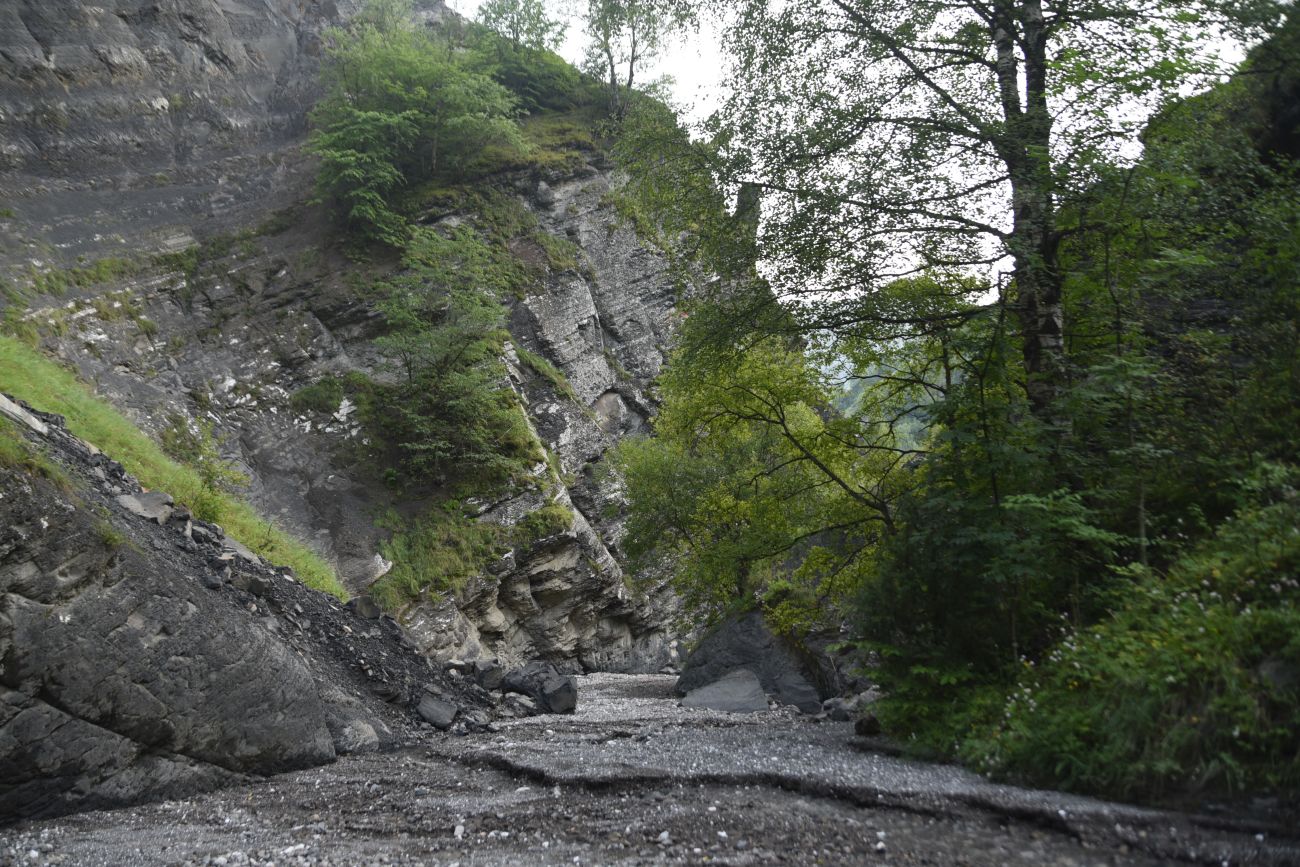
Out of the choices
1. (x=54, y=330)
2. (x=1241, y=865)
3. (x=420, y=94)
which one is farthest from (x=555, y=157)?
(x=1241, y=865)

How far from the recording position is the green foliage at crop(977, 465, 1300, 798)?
14.3 feet

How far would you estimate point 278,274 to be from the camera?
25141mm

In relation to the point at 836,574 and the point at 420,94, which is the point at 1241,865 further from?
the point at 420,94

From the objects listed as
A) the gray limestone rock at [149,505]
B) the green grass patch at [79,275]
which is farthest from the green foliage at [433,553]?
the green grass patch at [79,275]

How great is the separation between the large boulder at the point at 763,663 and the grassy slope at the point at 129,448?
798 cm

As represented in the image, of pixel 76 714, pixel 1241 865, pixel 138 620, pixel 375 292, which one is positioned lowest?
pixel 1241 865

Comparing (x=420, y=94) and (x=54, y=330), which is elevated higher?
(x=420, y=94)

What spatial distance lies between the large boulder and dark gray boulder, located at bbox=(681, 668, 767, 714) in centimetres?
22

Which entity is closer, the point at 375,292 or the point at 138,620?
the point at 138,620

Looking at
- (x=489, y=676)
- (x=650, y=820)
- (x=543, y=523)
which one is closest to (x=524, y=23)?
(x=543, y=523)

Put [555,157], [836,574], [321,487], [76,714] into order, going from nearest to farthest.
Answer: [76,714] < [836,574] < [321,487] < [555,157]

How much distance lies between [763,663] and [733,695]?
112 cm

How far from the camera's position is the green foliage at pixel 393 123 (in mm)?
26359

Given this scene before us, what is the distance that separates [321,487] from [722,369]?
45.4 feet
